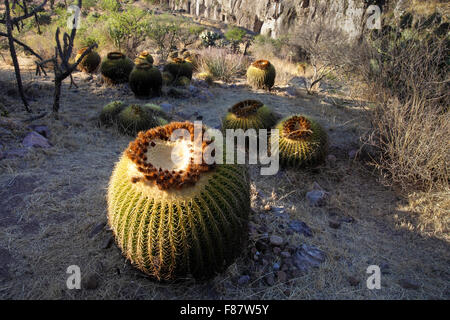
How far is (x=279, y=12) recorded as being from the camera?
17.8 meters

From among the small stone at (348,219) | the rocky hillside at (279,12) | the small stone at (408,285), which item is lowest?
the small stone at (408,285)

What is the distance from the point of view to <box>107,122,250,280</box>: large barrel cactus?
6.33ft

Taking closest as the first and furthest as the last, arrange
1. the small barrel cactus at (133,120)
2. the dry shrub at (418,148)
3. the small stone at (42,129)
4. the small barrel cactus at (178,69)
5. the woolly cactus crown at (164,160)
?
the woolly cactus crown at (164,160) → the dry shrub at (418,148) → the small stone at (42,129) → the small barrel cactus at (133,120) → the small barrel cactus at (178,69)

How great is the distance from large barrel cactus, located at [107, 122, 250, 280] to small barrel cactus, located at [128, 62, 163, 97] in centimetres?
535

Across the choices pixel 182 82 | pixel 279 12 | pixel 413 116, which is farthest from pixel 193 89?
pixel 279 12

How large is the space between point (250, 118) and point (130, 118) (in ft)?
7.26

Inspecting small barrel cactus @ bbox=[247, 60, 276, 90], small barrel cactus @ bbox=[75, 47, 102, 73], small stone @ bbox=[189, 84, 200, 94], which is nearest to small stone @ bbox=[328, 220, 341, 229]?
small stone @ bbox=[189, 84, 200, 94]

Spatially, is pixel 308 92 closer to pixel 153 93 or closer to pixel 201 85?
pixel 201 85

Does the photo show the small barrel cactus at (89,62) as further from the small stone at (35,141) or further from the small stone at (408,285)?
the small stone at (408,285)

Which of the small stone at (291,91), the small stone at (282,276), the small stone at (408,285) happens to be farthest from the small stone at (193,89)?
the small stone at (408,285)

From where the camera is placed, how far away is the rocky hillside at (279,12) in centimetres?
1285

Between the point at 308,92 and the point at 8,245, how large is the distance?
7.98 m

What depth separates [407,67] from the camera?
15.5 feet

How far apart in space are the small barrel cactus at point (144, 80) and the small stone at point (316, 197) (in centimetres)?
493
